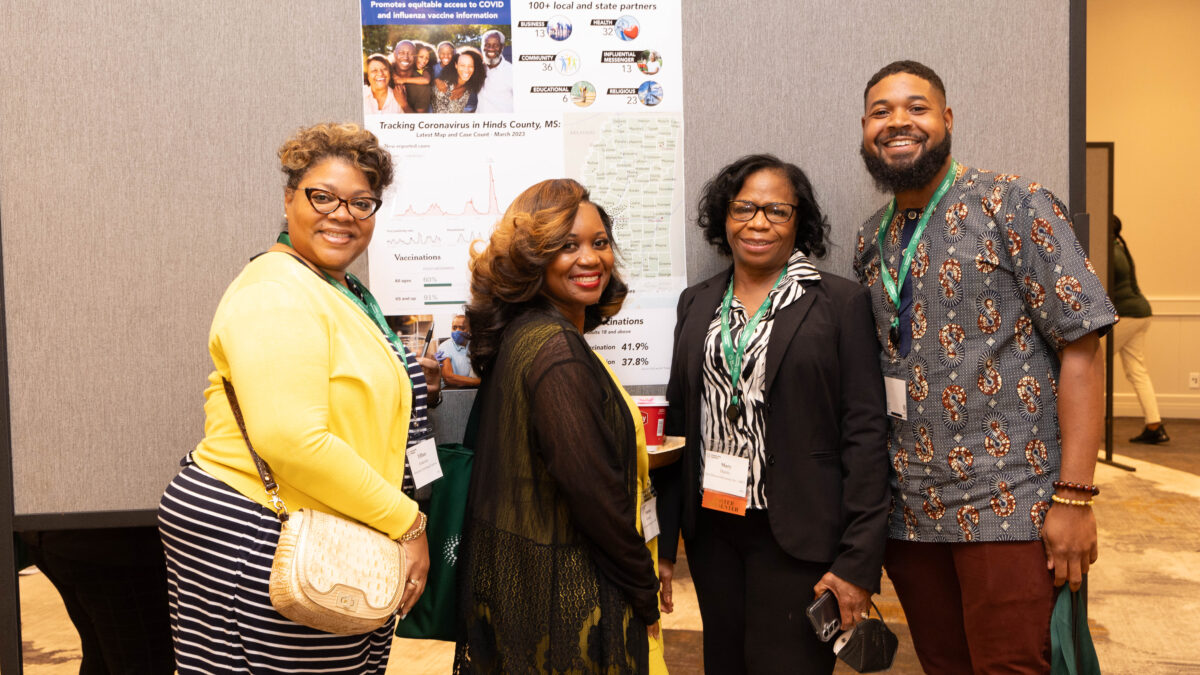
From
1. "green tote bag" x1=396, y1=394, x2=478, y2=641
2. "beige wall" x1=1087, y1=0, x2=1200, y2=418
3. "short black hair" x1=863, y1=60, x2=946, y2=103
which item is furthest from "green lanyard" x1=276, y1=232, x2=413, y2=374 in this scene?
"beige wall" x1=1087, y1=0, x2=1200, y2=418

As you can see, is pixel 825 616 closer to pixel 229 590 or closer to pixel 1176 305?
pixel 229 590

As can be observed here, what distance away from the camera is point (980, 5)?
7.22ft

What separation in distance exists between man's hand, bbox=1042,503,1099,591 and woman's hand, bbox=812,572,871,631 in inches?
15.9

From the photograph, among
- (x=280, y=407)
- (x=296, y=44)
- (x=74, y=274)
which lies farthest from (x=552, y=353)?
(x=74, y=274)

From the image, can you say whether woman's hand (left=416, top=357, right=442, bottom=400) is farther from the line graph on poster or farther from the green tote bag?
the green tote bag

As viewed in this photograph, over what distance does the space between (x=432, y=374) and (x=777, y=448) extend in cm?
100

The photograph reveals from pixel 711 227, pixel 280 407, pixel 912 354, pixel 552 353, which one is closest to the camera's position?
pixel 280 407

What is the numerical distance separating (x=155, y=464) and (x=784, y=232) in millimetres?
1869

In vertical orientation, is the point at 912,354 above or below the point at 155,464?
above

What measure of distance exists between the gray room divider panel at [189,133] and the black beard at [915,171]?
384mm

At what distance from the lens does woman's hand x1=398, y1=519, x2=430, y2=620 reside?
1.57 m

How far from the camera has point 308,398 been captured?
140 cm

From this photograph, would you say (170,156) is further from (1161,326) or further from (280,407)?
(1161,326)

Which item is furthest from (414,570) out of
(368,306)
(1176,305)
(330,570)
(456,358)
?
(1176,305)
